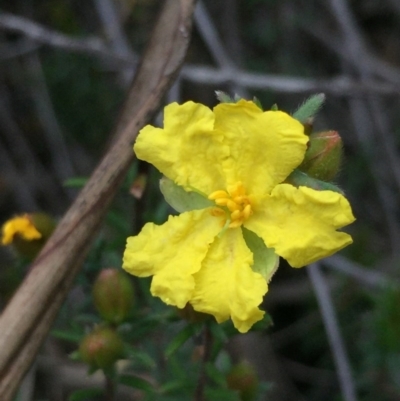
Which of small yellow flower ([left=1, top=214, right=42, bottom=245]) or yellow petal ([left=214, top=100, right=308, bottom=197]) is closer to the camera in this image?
yellow petal ([left=214, top=100, right=308, bottom=197])

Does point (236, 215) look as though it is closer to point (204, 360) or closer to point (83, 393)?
point (204, 360)

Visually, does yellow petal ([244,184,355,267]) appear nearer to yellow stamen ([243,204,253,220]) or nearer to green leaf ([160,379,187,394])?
yellow stamen ([243,204,253,220])

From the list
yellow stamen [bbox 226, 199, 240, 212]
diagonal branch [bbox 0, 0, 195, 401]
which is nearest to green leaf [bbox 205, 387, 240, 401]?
diagonal branch [bbox 0, 0, 195, 401]

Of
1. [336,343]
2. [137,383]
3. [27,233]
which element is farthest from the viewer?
[336,343]

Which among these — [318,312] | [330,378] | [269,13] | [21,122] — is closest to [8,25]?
[21,122]

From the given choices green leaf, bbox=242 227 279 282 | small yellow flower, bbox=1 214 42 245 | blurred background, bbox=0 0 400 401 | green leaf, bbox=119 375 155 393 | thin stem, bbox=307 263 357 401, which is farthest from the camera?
blurred background, bbox=0 0 400 401

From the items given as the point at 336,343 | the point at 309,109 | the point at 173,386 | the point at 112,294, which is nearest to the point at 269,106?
the point at 336,343

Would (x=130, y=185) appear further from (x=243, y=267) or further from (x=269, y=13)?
(x=269, y=13)
